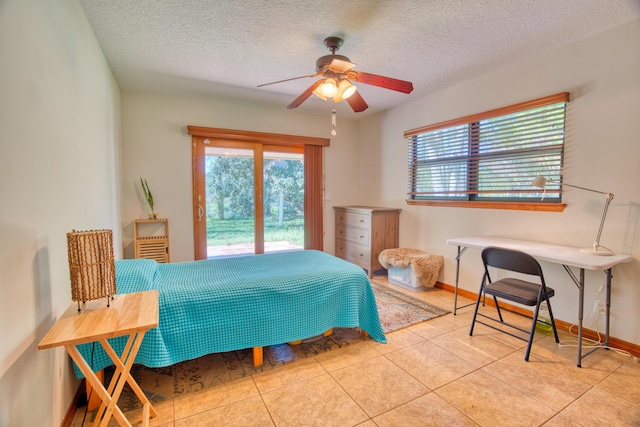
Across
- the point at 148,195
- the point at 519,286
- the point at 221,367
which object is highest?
the point at 148,195

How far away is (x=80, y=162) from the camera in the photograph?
6.17 ft

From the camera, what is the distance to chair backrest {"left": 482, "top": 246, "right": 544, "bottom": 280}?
2.08 m

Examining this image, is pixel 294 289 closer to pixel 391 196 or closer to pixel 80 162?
pixel 80 162

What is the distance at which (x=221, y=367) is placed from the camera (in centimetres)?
204

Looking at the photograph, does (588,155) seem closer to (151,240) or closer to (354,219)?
(354,219)

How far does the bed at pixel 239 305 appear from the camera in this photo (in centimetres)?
174

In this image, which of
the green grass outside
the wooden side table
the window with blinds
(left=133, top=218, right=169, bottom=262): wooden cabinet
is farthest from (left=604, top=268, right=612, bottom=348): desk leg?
(left=133, top=218, right=169, bottom=262): wooden cabinet

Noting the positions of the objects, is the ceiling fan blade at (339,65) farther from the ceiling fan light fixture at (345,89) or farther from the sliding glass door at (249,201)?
the sliding glass door at (249,201)

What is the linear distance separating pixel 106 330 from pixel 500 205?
129 inches

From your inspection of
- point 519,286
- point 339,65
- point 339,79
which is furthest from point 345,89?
point 519,286

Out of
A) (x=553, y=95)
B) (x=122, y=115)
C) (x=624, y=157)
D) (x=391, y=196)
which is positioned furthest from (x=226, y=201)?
(x=624, y=157)

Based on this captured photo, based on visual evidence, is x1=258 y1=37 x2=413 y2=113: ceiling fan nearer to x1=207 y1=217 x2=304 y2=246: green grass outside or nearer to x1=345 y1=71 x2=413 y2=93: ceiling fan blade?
x1=345 y1=71 x2=413 y2=93: ceiling fan blade

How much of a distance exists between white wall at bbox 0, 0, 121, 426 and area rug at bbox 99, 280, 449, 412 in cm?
38

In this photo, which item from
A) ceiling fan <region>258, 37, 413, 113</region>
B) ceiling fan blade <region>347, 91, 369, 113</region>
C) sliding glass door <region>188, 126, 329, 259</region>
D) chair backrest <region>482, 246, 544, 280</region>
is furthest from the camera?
sliding glass door <region>188, 126, 329, 259</region>
